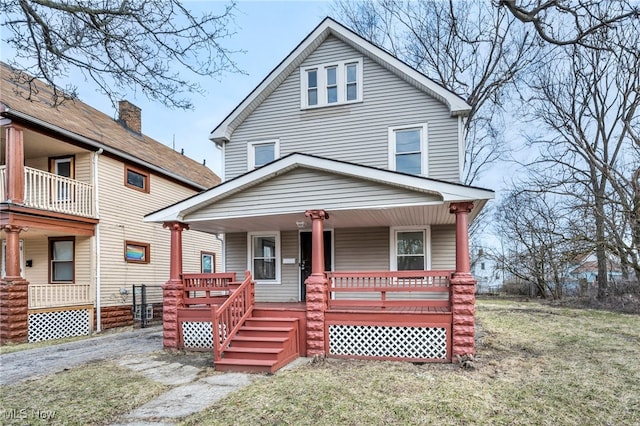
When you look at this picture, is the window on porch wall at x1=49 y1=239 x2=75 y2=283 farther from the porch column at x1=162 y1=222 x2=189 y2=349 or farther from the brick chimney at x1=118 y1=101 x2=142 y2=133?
the brick chimney at x1=118 y1=101 x2=142 y2=133

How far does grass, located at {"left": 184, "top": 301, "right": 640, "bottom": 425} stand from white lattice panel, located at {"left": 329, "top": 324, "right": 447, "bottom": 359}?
1.13 feet

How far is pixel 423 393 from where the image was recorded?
529 cm

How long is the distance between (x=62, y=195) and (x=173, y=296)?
21.6ft

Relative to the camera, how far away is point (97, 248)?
12.3 metres

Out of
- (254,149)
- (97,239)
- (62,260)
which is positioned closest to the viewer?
(254,149)

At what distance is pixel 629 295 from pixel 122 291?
64.5 ft

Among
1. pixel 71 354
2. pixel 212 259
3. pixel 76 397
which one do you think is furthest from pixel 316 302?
pixel 212 259

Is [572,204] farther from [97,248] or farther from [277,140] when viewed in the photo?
[97,248]

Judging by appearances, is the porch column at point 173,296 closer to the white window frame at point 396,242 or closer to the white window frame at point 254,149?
the white window frame at point 254,149

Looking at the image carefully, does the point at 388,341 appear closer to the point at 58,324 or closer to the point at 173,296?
the point at 173,296

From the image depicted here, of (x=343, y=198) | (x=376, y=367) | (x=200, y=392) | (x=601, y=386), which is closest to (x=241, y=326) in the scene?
(x=200, y=392)

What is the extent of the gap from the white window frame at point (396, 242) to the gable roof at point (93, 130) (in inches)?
306

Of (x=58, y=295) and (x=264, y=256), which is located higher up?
(x=264, y=256)

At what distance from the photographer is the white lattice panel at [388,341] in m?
7.14
